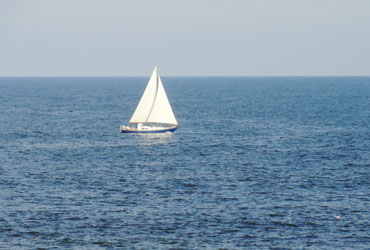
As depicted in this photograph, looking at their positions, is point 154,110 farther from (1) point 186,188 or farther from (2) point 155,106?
(1) point 186,188

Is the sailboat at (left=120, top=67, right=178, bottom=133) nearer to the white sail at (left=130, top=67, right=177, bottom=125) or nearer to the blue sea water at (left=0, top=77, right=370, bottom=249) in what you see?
the white sail at (left=130, top=67, right=177, bottom=125)

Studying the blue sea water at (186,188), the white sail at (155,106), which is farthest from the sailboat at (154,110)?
the blue sea water at (186,188)

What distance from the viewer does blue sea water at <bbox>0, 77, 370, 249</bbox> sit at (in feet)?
185

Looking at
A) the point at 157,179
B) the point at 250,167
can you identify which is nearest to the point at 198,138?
the point at 250,167

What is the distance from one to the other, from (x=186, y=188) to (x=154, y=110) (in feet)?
166

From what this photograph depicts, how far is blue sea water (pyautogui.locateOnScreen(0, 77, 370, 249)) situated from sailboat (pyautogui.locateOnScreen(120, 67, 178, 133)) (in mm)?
2409

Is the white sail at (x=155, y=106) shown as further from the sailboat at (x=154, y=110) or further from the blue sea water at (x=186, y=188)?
the blue sea water at (x=186, y=188)

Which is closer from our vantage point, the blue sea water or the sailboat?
the blue sea water

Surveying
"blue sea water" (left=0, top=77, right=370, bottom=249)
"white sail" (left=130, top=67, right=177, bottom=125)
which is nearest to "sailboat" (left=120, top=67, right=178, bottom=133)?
"white sail" (left=130, top=67, right=177, bottom=125)

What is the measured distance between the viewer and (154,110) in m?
123

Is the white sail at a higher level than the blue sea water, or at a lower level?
higher

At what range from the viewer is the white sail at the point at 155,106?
12225 centimetres

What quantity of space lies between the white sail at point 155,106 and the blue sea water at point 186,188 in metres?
4.58

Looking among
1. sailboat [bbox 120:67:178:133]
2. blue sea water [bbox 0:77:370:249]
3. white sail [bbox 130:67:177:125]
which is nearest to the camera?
blue sea water [bbox 0:77:370:249]
